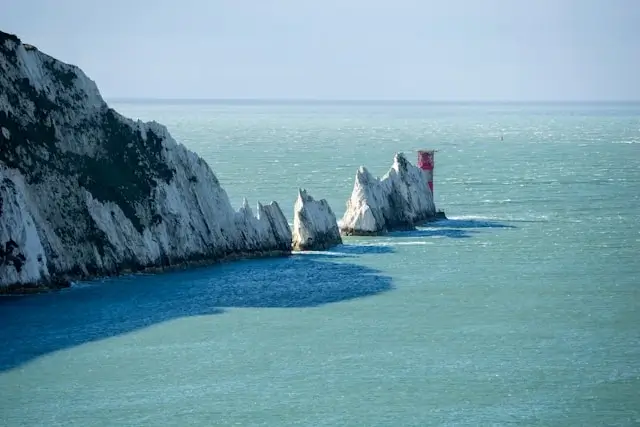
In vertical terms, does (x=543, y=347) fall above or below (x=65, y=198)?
below

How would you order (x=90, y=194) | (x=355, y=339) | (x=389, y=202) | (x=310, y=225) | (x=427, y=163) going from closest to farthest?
(x=355, y=339), (x=90, y=194), (x=310, y=225), (x=389, y=202), (x=427, y=163)

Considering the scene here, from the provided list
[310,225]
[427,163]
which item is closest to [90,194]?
[310,225]

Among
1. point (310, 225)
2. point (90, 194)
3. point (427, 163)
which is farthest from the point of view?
point (427, 163)

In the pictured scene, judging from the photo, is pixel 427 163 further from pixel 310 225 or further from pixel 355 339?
pixel 355 339

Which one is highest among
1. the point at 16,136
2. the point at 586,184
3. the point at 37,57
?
the point at 37,57

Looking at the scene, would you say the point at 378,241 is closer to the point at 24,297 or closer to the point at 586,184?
the point at 24,297

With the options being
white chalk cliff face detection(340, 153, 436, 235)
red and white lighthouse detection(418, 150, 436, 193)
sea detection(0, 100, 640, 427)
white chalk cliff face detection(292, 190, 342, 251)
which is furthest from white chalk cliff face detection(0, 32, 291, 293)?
red and white lighthouse detection(418, 150, 436, 193)

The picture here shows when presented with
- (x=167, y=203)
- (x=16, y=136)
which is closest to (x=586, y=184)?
(x=167, y=203)
